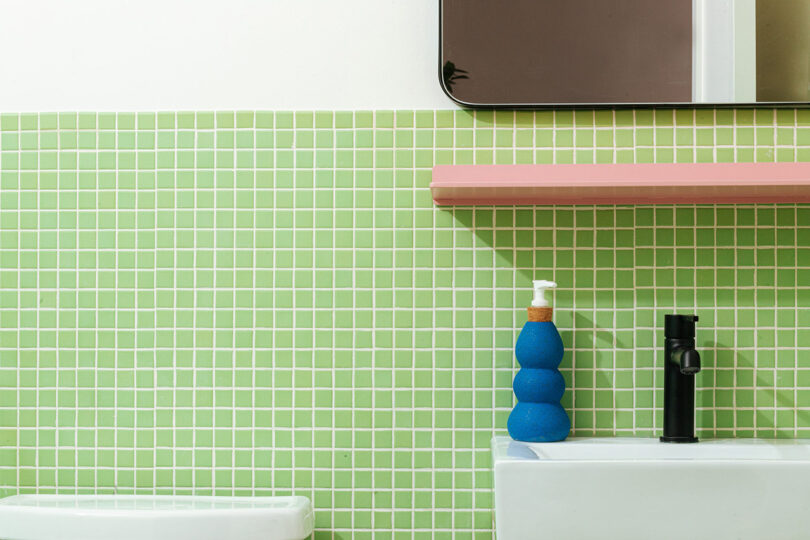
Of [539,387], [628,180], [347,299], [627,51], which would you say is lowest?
[539,387]

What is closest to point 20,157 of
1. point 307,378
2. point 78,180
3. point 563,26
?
point 78,180

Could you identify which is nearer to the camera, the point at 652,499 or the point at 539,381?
the point at 652,499

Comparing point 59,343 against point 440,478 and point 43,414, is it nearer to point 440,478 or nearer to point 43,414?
point 43,414

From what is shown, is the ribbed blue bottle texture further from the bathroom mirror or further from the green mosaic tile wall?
the bathroom mirror

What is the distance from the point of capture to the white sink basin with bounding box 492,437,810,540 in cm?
89

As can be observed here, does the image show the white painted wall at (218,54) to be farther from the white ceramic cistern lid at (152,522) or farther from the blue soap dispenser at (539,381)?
the white ceramic cistern lid at (152,522)

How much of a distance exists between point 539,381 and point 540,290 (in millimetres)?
123

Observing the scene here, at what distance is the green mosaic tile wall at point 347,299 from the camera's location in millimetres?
1072

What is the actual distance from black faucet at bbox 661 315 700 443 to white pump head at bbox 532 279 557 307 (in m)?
0.16

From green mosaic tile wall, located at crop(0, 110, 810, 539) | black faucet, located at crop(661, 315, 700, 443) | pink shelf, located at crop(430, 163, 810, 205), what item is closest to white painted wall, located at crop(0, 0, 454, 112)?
green mosaic tile wall, located at crop(0, 110, 810, 539)

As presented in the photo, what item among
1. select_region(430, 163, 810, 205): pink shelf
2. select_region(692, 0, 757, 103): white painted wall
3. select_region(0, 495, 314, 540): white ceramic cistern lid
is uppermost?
select_region(692, 0, 757, 103): white painted wall

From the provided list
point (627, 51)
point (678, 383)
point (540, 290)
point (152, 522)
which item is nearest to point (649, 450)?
point (678, 383)

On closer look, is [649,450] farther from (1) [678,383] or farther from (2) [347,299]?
(2) [347,299]

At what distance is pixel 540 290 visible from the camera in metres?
1.03
